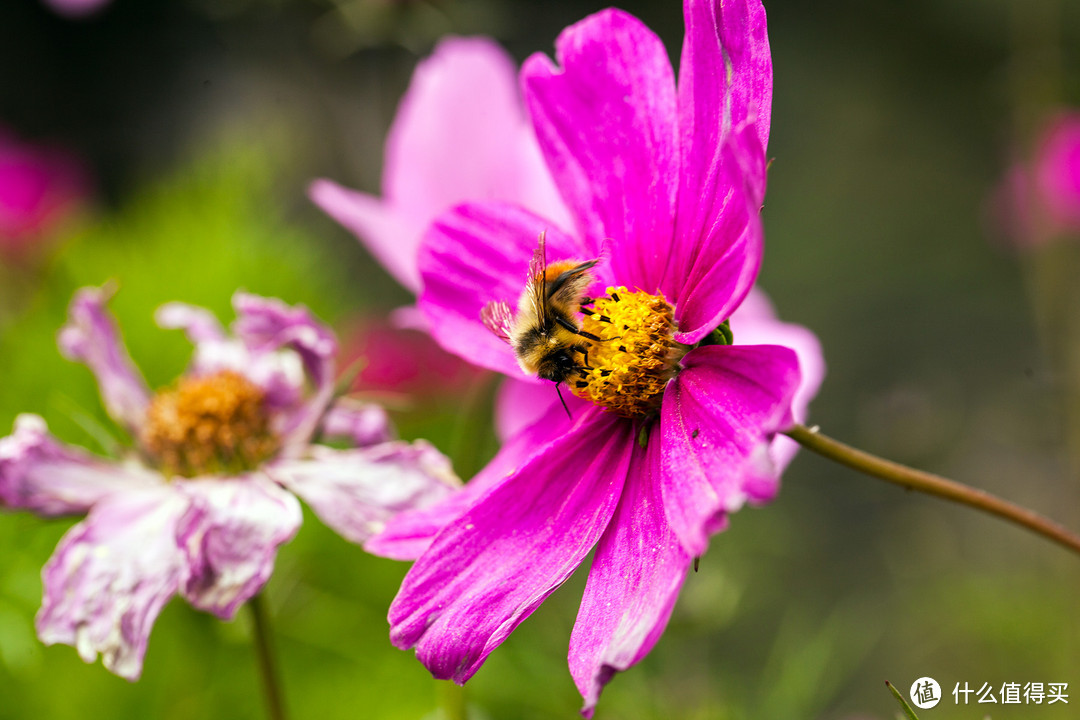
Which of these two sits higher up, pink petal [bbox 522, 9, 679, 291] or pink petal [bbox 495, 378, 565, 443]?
pink petal [bbox 522, 9, 679, 291]

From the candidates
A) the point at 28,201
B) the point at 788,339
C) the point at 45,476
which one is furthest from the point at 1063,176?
the point at 28,201

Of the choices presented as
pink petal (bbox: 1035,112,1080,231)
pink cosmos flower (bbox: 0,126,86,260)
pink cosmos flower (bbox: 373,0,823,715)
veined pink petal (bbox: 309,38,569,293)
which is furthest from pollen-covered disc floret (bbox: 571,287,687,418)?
pink cosmos flower (bbox: 0,126,86,260)

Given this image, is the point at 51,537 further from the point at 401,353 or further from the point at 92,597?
the point at 92,597

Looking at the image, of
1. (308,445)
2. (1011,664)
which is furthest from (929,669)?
(308,445)

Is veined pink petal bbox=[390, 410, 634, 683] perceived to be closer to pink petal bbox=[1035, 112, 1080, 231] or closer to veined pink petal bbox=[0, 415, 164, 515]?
veined pink petal bbox=[0, 415, 164, 515]

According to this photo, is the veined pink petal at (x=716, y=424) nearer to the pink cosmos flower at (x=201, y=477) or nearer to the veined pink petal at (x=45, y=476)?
the pink cosmos flower at (x=201, y=477)
